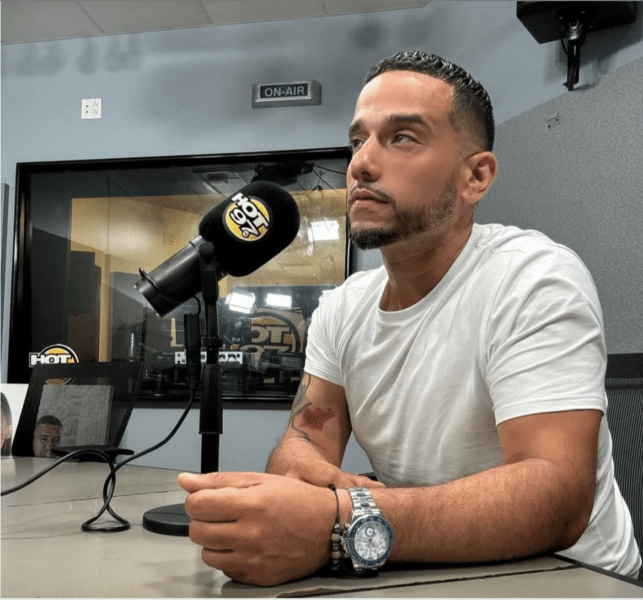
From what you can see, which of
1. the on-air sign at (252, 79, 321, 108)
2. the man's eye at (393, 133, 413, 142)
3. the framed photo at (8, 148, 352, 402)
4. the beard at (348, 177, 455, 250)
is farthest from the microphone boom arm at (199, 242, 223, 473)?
the on-air sign at (252, 79, 321, 108)

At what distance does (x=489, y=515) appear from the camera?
0.69 meters

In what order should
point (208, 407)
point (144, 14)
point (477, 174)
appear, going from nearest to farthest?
point (208, 407) < point (477, 174) < point (144, 14)

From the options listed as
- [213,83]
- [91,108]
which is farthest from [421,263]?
[91,108]

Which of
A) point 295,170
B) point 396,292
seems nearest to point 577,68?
point 295,170

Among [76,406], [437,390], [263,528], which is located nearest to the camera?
[263,528]

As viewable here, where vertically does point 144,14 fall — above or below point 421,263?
above

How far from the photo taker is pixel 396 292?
1.16 metres

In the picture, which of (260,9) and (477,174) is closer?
Result: (477,174)

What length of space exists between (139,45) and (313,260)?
4.23 feet

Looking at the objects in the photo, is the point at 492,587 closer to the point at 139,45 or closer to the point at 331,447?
the point at 331,447

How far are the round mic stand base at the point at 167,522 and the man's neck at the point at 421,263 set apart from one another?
1.61 ft

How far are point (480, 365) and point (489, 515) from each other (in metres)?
0.31

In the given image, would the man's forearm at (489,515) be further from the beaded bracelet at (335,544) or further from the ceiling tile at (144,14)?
the ceiling tile at (144,14)

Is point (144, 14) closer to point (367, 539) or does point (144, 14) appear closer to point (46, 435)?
point (46, 435)
